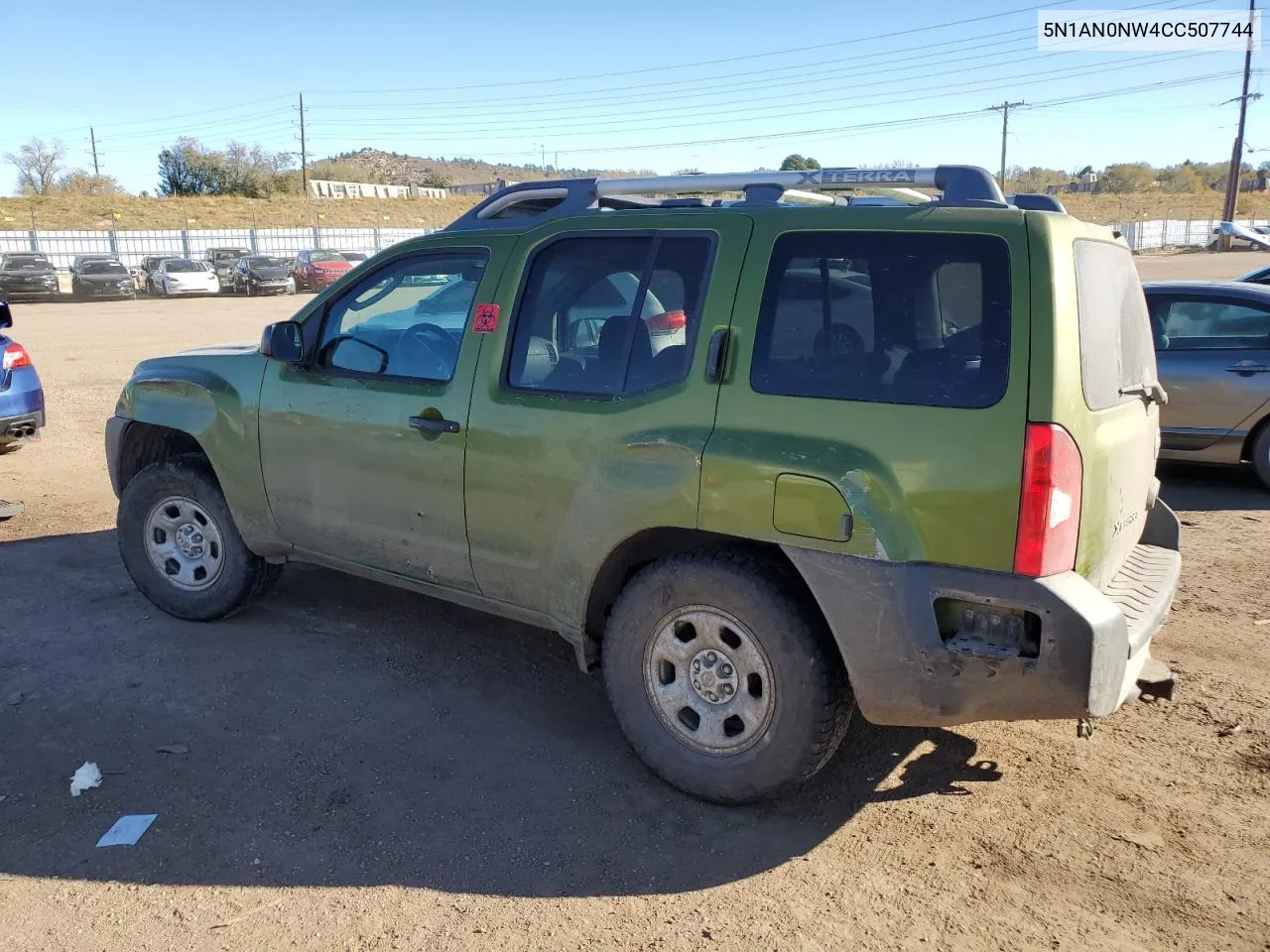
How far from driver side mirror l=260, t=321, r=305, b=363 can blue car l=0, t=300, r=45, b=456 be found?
13.7 ft

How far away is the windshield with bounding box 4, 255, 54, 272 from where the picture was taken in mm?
33188

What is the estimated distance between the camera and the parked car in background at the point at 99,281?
114 ft

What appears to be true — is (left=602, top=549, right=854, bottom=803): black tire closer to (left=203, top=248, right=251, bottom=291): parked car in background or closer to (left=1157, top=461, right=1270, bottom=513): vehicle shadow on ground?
(left=1157, top=461, right=1270, bottom=513): vehicle shadow on ground

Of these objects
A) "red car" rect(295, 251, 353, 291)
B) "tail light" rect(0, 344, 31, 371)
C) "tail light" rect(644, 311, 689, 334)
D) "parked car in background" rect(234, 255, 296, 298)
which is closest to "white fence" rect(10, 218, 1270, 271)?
"red car" rect(295, 251, 353, 291)

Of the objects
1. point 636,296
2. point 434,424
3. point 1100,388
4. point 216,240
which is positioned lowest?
point 434,424

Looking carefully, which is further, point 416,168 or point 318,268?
point 416,168

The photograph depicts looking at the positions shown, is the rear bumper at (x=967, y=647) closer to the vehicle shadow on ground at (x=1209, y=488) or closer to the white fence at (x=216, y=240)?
the vehicle shadow on ground at (x=1209, y=488)

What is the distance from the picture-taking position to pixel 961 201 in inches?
130

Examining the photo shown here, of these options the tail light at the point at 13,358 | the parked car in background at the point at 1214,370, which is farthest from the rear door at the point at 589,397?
the parked car in background at the point at 1214,370

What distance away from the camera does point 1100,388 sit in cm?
312

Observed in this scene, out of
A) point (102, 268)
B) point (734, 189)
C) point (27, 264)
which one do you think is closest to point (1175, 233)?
point (102, 268)

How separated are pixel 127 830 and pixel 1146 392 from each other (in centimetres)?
377

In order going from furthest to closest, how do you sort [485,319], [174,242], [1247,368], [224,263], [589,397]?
[174,242] < [224,263] < [1247,368] < [485,319] < [589,397]

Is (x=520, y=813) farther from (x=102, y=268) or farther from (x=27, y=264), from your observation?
(x=102, y=268)
